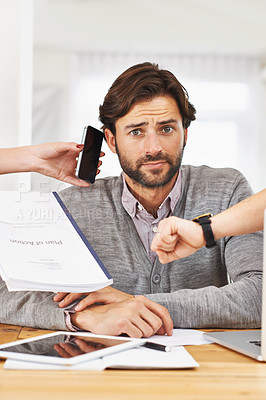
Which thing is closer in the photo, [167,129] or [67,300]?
[67,300]

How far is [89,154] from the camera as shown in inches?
51.9

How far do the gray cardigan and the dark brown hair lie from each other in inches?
8.7

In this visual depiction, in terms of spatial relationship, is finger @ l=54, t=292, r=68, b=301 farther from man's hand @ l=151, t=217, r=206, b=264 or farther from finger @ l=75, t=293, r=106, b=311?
man's hand @ l=151, t=217, r=206, b=264

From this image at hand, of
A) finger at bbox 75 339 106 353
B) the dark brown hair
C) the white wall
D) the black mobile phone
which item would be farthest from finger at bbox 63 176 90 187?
the white wall

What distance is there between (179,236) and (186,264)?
1.80 feet

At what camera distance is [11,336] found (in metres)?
0.84

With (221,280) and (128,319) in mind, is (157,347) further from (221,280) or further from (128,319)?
(221,280)

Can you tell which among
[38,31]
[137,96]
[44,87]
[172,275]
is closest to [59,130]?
[44,87]

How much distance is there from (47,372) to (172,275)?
807 mm

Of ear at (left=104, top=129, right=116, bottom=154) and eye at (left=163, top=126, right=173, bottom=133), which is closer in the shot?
eye at (left=163, top=126, right=173, bottom=133)

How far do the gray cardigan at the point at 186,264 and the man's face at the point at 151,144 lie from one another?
0.22ft

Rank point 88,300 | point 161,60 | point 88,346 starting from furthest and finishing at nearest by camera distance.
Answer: point 161,60, point 88,300, point 88,346

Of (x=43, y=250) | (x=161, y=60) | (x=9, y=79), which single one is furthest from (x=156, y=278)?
(x=161, y=60)

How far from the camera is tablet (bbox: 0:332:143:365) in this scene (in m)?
0.61
